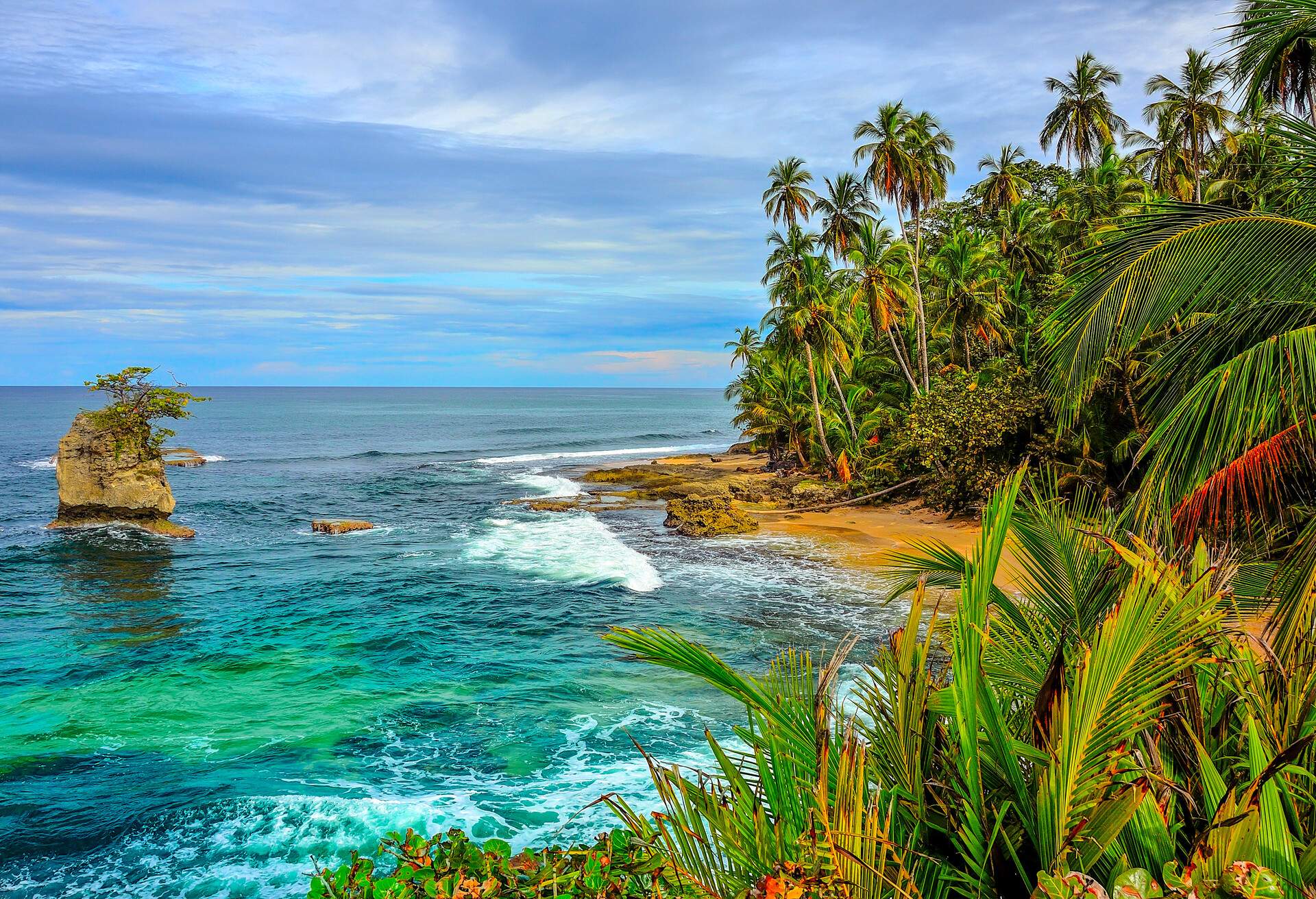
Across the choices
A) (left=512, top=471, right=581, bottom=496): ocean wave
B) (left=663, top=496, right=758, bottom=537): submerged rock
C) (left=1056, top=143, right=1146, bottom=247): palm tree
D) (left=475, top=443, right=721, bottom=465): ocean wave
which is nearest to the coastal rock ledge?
(left=512, top=471, right=581, bottom=496): ocean wave

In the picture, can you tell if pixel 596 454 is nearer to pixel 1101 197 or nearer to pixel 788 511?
pixel 788 511

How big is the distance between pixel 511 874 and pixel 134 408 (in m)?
31.3

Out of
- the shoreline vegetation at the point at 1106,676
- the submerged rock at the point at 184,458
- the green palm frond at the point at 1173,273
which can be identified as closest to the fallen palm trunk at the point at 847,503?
the shoreline vegetation at the point at 1106,676

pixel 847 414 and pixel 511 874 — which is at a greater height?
pixel 847 414

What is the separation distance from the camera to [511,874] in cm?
378

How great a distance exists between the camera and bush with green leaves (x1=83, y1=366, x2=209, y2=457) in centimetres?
2839

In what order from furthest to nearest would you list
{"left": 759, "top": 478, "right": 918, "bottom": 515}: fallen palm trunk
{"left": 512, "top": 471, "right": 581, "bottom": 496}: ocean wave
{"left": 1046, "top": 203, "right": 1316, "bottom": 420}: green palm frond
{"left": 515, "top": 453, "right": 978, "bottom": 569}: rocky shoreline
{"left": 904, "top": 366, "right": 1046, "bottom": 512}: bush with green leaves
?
1. {"left": 512, "top": 471, "right": 581, "bottom": 496}: ocean wave
2. {"left": 759, "top": 478, "right": 918, "bottom": 515}: fallen palm trunk
3. {"left": 515, "top": 453, "right": 978, "bottom": 569}: rocky shoreline
4. {"left": 904, "top": 366, "right": 1046, "bottom": 512}: bush with green leaves
5. {"left": 1046, "top": 203, "right": 1316, "bottom": 420}: green palm frond

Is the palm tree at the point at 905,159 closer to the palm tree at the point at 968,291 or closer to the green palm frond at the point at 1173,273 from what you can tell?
the palm tree at the point at 968,291

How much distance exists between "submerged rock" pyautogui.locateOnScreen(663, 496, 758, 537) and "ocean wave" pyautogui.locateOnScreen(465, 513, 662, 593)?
8.71ft

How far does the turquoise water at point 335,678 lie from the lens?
998 cm

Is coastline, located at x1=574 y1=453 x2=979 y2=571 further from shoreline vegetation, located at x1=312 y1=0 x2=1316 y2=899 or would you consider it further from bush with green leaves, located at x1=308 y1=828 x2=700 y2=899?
bush with green leaves, located at x1=308 y1=828 x2=700 y2=899

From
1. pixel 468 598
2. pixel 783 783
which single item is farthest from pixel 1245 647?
pixel 468 598

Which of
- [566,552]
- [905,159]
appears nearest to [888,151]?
[905,159]

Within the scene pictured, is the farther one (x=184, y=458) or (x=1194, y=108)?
(x=184, y=458)
